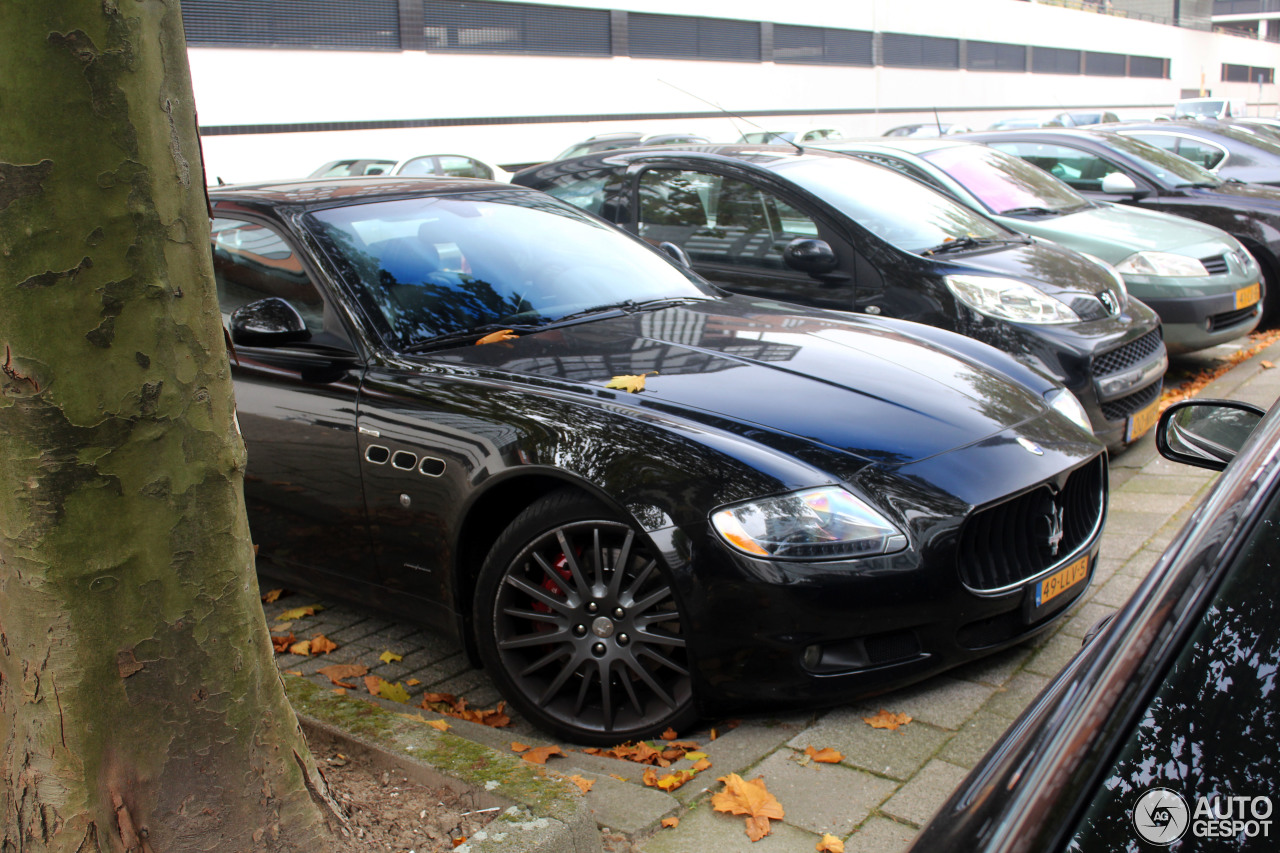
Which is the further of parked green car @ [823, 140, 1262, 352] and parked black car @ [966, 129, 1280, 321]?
parked black car @ [966, 129, 1280, 321]

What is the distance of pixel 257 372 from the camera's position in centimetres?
400

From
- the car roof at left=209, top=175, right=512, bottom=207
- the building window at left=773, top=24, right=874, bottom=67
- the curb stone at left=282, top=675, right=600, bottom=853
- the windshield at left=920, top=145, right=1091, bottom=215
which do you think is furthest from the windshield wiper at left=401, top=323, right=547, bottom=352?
the building window at left=773, top=24, right=874, bottom=67

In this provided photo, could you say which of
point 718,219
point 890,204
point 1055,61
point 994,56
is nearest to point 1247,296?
point 890,204

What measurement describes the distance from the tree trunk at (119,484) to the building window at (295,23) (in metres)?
22.6

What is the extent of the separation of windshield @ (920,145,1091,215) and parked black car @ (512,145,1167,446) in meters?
0.99

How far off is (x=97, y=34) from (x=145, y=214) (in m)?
0.29

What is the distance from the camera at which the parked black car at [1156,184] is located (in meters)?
8.91

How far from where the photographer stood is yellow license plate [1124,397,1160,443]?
5590mm

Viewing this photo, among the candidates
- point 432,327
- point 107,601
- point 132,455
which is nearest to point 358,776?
point 107,601

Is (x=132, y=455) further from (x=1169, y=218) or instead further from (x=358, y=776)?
(x=1169, y=218)

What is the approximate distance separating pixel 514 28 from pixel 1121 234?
80.4 ft

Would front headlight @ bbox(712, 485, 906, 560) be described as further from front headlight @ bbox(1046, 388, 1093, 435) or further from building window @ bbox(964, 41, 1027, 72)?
building window @ bbox(964, 41, 1027, 72)

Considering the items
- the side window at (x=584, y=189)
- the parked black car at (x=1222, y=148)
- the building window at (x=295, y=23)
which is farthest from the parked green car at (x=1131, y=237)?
the building window at (x=295, y=23)

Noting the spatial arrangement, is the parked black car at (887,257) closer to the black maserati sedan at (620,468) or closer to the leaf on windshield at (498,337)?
the black maserati sedan at (620,468)
